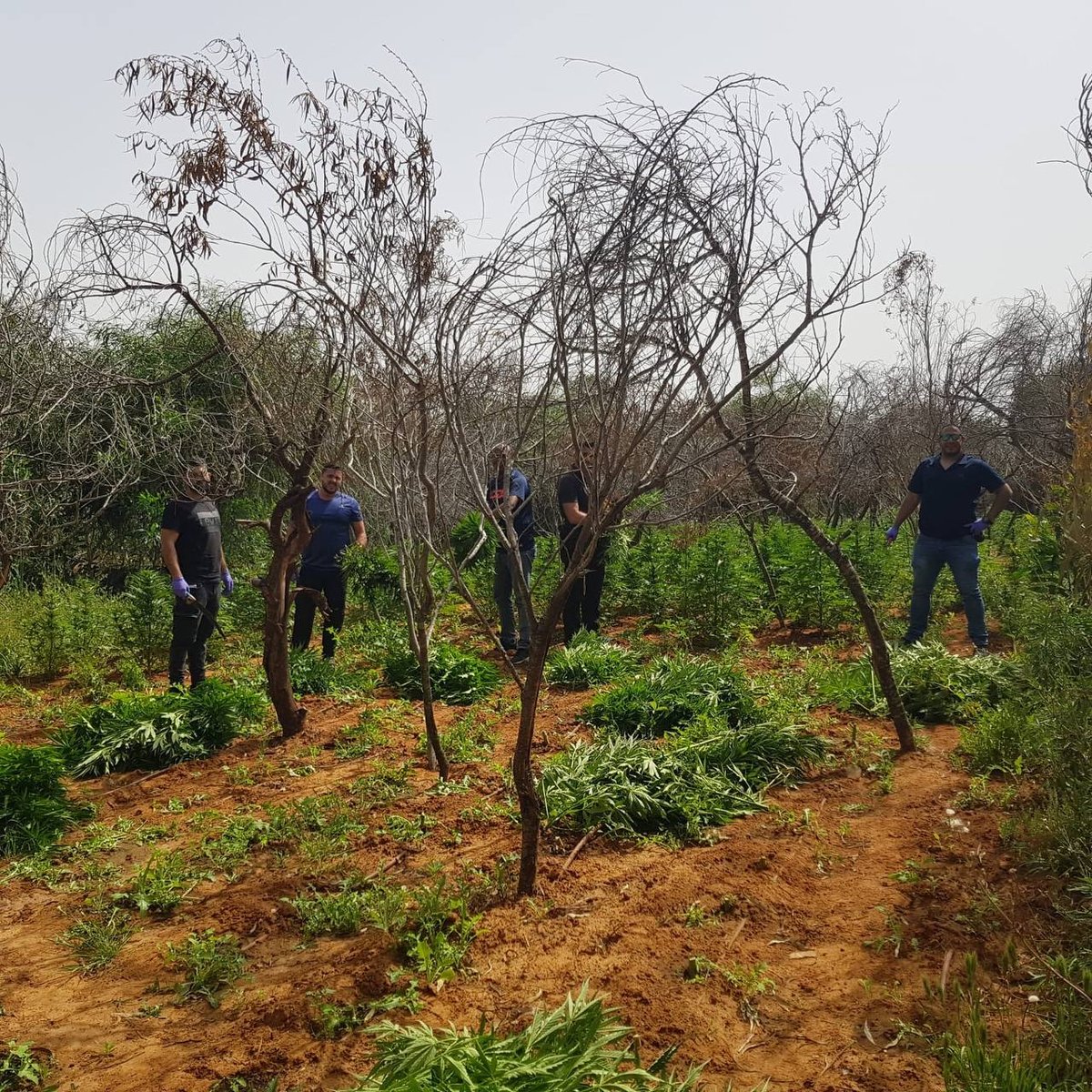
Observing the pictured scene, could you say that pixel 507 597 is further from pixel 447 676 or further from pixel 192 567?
pixel 192 567

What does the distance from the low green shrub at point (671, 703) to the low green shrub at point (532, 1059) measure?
281cm

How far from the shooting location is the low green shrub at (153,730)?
513 centimetres

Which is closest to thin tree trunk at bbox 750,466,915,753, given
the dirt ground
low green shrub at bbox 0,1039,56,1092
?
the dirt ground

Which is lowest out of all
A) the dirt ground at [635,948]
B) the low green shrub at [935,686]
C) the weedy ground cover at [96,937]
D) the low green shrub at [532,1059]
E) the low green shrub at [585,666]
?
the dirt ground at [635,948]

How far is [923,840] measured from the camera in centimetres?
384

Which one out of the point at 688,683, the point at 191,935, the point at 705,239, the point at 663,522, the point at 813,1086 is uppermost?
the point at 705,239

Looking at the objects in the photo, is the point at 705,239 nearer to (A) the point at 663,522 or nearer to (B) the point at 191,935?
(A) the point at 663,522

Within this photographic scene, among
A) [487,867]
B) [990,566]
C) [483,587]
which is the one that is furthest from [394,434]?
[990,566]

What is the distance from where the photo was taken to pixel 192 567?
19.9 feet

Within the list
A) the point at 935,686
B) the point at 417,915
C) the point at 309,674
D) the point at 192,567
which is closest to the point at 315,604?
the point at 309,674

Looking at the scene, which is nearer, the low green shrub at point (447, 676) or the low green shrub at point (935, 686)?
the low green shrub at point (935, 686)

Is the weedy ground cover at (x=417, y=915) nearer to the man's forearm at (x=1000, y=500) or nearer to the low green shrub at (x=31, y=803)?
the low green shrub at (x=31, y=803)

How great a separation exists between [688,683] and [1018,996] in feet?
10.2

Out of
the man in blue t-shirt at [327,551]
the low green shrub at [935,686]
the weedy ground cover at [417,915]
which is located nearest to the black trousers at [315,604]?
the man in blue t-shirt at [327,551]
